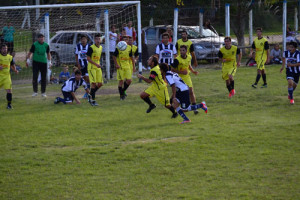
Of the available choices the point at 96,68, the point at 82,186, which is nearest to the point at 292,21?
the point at 96,68

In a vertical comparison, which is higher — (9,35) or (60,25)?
(60,25)

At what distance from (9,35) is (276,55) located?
12.3 meters

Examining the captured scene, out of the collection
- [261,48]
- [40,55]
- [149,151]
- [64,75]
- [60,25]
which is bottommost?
[149,151]

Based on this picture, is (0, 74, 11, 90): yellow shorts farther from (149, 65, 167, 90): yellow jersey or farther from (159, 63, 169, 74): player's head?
(159, 63, 169, 74): player's head

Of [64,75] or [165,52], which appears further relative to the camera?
[64,75]

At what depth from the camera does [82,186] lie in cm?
698

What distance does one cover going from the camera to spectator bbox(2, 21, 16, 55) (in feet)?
62.9

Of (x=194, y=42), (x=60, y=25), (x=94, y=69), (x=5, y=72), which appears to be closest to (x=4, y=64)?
(x=5, y=72)

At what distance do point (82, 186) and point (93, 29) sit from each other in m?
15.2

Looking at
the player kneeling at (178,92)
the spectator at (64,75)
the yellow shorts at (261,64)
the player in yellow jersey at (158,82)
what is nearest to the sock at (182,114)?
the player kneeling at (178,92)

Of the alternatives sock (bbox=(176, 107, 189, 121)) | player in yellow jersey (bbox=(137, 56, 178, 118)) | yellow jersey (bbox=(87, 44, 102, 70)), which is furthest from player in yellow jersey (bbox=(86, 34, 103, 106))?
sock (bbox=(176, 107, 189, 121))

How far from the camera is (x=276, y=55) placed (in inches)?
896

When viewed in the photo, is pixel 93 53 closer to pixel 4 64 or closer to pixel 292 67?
pixel 4 64

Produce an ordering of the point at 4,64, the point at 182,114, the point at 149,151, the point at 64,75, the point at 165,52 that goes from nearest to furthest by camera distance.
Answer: the point at 149,151, the point at 182,114, the point at 4,64, the point at 165,52, the point at 64,75
